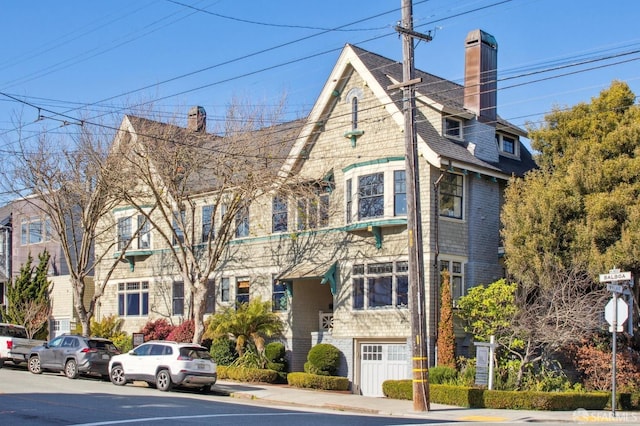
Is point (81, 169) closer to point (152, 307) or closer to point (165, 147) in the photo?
point (165, 147)

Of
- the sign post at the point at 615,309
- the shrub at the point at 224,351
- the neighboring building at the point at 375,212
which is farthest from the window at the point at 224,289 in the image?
the sign post at the point at 615,309

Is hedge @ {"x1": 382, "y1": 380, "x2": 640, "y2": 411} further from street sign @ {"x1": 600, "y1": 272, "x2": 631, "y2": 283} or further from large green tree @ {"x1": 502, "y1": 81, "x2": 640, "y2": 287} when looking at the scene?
street sign @ {"x1": 600, "y1": 272, "x2": 631, "y2": 283}

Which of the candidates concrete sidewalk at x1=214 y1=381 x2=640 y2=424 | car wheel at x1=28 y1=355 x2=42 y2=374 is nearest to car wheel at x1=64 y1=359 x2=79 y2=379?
car wheel at x1=28 y1=355 x2=42 y2=374

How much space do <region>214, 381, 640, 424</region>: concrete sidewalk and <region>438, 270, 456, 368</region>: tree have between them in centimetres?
232

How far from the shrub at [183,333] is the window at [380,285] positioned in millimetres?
7931

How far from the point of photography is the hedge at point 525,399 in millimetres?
23797

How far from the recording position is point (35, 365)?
30562mm

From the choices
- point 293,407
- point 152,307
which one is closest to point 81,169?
point 152,307

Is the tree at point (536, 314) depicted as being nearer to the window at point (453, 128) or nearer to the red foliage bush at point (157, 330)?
the window at point (453, 128)

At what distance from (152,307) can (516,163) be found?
1727cm

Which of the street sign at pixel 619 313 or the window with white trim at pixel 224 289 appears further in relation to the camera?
the window with white trim at pixel 224 289

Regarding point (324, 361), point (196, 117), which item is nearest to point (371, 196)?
point (324, 361)

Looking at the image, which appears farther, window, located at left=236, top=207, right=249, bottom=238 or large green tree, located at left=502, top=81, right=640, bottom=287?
window, located at left=236, top=207, right=249, bottom=238

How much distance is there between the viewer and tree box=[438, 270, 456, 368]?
1067 inches
